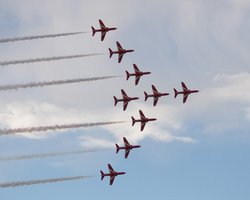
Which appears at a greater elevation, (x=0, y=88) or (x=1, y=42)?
(x=1, y=42)

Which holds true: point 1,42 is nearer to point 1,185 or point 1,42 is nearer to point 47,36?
point 47,36

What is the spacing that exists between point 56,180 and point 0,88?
29.6m

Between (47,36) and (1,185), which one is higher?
(47,36)

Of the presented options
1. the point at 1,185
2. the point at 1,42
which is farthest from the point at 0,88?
the point at 1,185

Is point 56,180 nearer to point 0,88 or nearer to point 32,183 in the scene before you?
point 32,183

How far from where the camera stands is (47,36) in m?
173

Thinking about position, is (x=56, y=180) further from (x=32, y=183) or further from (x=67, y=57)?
(x=67, y=57)

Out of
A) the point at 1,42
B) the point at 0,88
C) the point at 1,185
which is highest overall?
the point at 1,42

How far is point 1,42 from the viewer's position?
171 metres

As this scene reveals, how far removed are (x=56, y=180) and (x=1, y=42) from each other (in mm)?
40183

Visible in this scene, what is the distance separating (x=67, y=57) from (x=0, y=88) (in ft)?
68.7

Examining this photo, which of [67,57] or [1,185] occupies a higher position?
[67,57]

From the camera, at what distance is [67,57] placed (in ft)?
585

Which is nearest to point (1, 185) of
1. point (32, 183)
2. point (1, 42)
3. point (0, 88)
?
point (32, 183)
